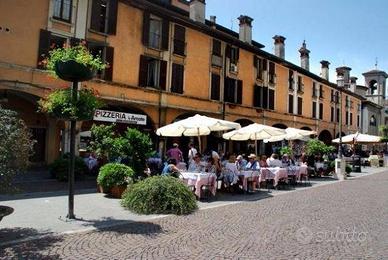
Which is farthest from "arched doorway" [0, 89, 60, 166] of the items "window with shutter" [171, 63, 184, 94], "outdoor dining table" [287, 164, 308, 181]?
"outdoor dining table" [287, 164, 308, 181]

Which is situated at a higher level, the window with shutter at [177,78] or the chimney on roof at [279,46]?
the chimney on roof at [279,46]

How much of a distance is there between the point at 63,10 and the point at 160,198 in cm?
1339

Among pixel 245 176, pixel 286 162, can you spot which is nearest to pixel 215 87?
pixel 286 162

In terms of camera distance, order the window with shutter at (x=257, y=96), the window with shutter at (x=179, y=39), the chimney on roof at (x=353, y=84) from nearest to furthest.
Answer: the window with shutter at (x=179, y=39) < the window with shutter at (x=257, y=96) < the chimney on roof at (x=353, y=84)

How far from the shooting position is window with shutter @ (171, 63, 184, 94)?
1014 inches

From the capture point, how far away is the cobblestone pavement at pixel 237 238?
6.88 m

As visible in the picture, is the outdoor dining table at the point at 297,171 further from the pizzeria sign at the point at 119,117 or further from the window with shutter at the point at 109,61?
the window with shutter at the point at 109,61

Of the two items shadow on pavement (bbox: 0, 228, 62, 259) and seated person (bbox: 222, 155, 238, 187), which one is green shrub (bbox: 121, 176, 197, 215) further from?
seated person (bbox: 222, 155, 238, 187)

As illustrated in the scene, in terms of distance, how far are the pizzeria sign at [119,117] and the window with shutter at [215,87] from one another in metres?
6.84

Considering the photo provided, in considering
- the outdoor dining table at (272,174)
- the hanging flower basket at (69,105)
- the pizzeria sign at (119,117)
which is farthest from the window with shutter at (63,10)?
the outdoor dining table at (272,174)

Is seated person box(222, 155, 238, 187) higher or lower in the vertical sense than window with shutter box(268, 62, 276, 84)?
lower

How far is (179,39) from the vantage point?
26203mm

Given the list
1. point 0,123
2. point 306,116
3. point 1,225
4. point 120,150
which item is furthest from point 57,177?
point 306,116

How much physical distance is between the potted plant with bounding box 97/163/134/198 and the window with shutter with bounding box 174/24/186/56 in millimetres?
14418
